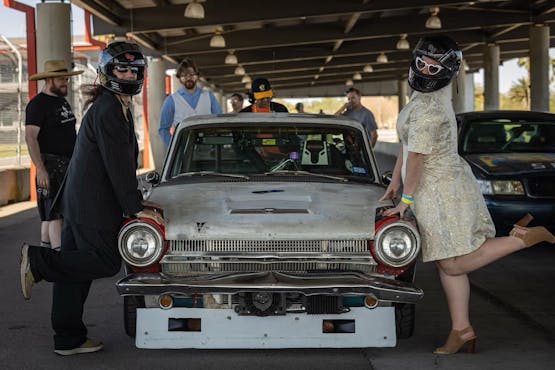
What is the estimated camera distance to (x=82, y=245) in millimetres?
5520

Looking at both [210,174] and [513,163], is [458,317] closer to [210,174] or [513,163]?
[210,174]

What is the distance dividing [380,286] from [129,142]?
5.60ft

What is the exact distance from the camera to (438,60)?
5.57 m

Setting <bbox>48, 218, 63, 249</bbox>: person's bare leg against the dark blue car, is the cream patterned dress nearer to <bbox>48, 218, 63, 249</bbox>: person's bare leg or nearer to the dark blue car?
<bbox>48, 218, 63, 249</bbox>: person's bare leg

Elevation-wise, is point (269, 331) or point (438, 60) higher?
point (438, 60)

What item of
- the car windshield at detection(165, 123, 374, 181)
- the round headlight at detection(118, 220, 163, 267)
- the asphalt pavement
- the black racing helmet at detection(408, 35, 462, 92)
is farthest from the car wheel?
the round headlight at detection(118, 220, 163, 267)

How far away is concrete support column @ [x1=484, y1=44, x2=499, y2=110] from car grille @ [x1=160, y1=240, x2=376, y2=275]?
3238 centimetres


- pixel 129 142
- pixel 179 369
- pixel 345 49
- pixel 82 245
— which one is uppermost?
pixel 345 49

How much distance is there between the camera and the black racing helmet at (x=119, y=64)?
5641mm

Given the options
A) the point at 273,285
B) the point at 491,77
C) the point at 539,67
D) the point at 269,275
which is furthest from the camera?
the point at 491,77

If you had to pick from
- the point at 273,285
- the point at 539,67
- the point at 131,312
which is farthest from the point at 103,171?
the point at 539,67

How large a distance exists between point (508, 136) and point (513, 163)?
1.02 meters

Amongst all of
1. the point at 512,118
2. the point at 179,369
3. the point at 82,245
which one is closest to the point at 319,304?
the point at 179,369

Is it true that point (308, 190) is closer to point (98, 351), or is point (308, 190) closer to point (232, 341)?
point (232, 341)
